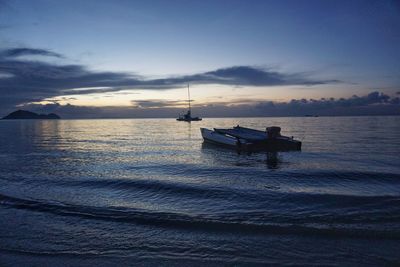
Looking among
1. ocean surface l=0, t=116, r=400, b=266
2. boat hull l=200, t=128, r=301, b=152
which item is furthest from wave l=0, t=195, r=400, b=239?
boat hull l=200, t=128, r=301, b=152

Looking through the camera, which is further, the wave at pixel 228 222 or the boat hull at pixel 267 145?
the boat hull at pixel 267 145

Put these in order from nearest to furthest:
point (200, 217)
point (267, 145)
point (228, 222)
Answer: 1. point (228, 222)
2. point (200, 217)
3. point (267, 145)

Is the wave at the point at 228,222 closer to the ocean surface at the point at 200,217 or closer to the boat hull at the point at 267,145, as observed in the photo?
the ocean surface at the point at 200,217

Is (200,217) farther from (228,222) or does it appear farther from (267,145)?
(267,145)

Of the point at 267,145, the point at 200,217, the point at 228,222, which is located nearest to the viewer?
the point at 228,222

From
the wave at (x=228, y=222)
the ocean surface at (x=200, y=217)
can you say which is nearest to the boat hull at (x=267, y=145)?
the ocean surface at (x=200, y=217)

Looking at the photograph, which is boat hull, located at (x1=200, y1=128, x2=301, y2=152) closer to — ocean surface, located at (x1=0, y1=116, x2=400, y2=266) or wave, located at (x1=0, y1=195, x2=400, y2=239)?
ocean surface, located at (x1=0, y1=116, x2=400, y2=266)

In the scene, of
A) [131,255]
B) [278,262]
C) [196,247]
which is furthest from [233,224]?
[131,255]

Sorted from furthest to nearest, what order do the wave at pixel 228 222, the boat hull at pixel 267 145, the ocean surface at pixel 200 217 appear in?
the boat hull at pixel 267 145
the wave at pixel 228 222
the ocean surface at pixel 200 217

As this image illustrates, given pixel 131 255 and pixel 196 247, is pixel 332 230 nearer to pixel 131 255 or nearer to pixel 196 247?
pixel 196 247

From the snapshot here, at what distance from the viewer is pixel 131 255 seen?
7.57 metres

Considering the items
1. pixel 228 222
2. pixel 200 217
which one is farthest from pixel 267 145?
pixel 228 222

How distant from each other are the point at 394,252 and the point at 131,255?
636 cm

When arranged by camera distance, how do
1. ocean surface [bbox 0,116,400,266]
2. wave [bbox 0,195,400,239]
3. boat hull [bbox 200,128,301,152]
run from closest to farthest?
1. ocean surface [bbox 0,116,400,266]
2. wave [bbox 0,195,400,239]
3. boat hull [bbox 200,128,301,152]
